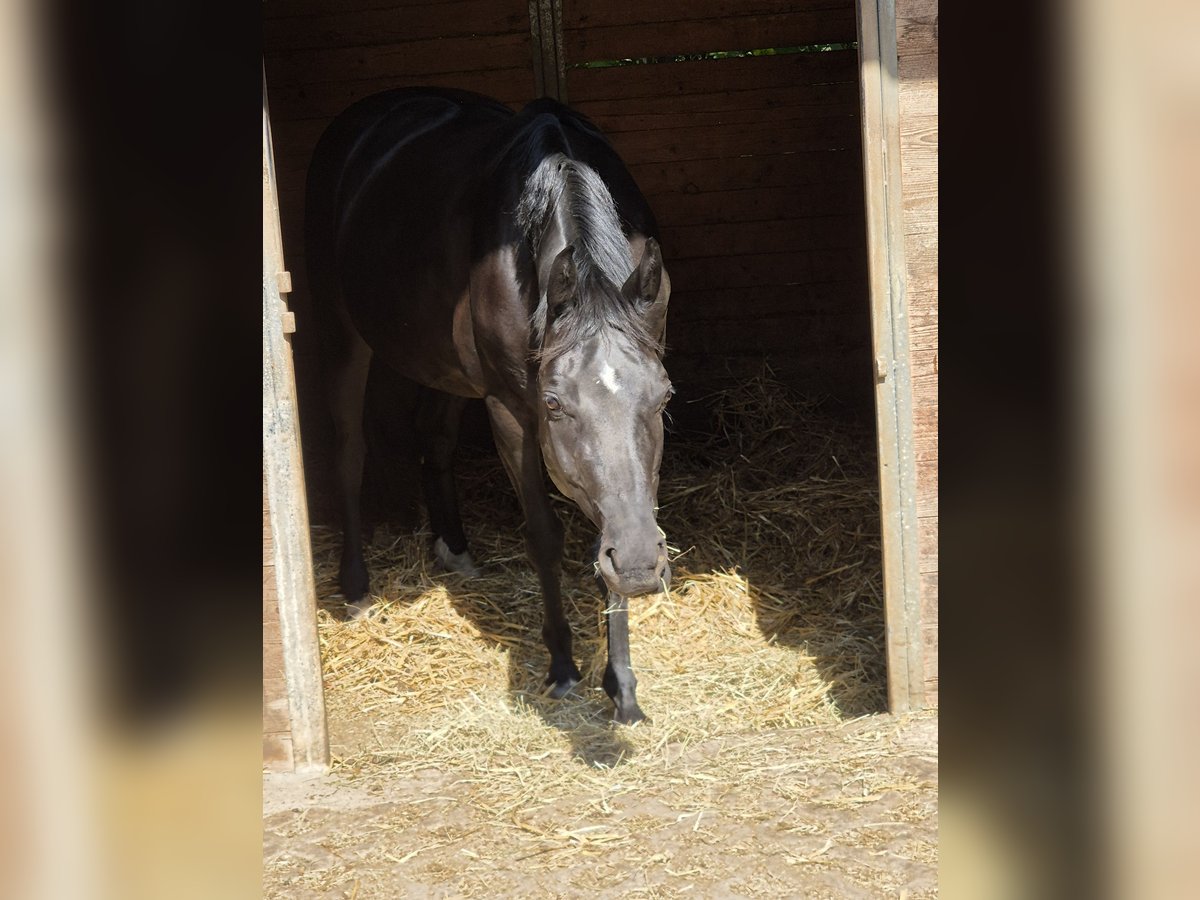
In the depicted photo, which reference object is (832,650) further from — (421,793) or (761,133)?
(761,133)

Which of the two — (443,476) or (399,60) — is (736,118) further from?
(443,476)

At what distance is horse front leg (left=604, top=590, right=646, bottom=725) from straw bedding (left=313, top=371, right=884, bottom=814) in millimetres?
68

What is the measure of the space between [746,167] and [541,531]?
2.94m

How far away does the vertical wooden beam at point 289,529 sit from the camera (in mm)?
3047

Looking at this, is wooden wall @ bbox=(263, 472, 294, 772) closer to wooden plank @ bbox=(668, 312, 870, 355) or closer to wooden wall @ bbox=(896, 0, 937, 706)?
wooden wall @ bbox=(896, 0, 937, 706)

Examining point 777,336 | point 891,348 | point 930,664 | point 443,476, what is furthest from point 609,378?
point 777,336

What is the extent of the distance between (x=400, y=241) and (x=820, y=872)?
2828 mm

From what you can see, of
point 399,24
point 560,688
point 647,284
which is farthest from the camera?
point 399,24

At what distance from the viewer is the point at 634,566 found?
272cm

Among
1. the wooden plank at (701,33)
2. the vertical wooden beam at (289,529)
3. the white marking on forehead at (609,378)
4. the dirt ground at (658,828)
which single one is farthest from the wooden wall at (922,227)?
the wooden plank at (701,33)

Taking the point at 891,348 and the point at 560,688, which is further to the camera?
the point at 560,688

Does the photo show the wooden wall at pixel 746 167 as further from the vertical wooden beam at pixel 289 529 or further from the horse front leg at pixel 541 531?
the vertical wooden beam at pixel 289 529

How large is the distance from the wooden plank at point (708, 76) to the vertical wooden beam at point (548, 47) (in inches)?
2.5
